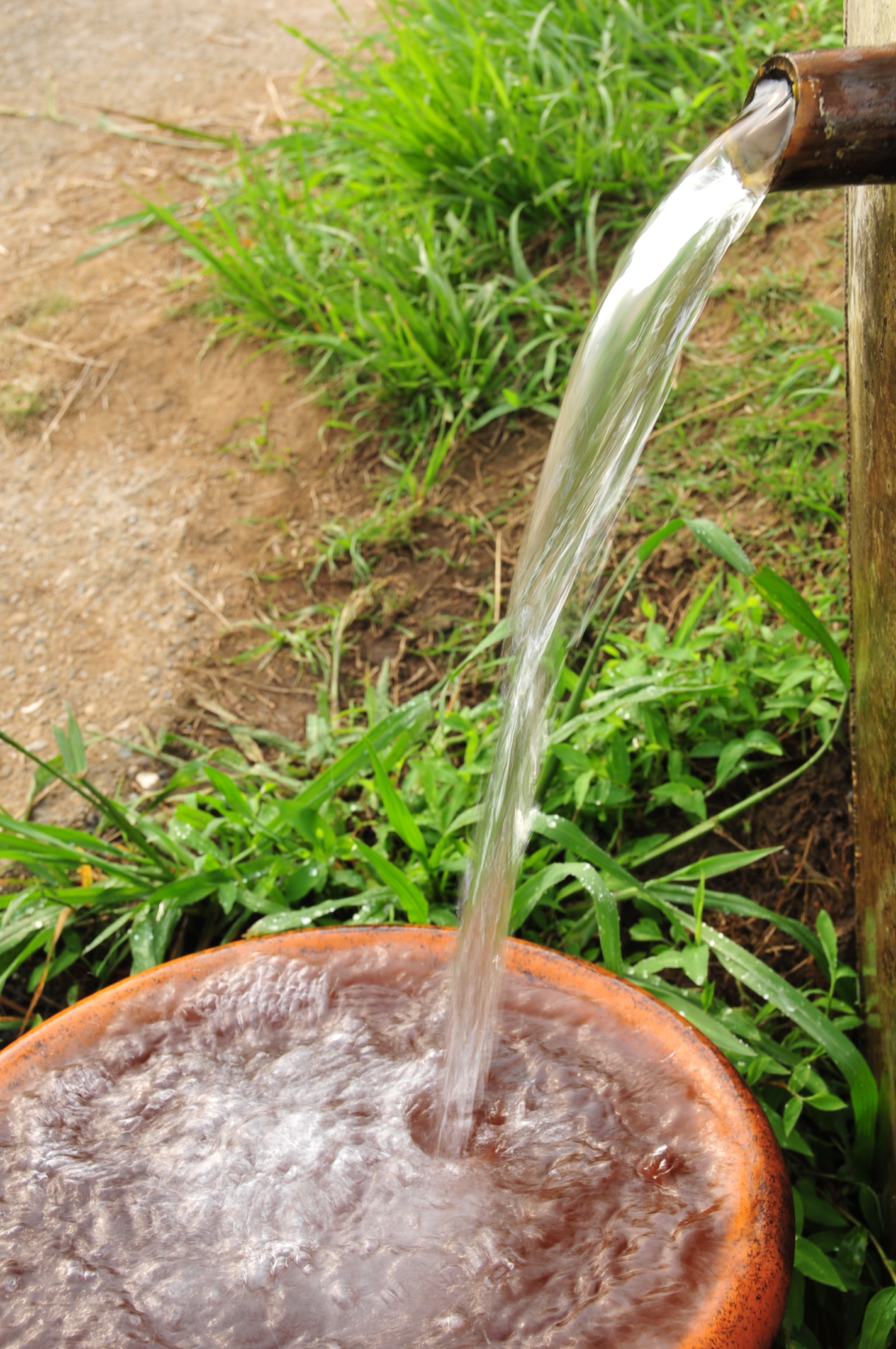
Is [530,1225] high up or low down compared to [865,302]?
down

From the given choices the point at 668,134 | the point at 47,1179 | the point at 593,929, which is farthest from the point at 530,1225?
the point at 668,134

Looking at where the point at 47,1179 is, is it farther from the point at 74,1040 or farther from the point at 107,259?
the point at 107,259

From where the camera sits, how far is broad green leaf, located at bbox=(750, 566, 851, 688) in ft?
5.45

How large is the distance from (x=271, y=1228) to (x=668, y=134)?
10.4ft

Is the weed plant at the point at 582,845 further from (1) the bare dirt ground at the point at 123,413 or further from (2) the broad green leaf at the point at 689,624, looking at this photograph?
(1) the bare dirt ground at the point at 123,413

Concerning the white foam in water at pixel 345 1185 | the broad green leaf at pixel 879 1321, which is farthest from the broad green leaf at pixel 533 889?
the broad green leaf at pixel 879 1321

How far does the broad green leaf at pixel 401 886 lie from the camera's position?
166 centimetres

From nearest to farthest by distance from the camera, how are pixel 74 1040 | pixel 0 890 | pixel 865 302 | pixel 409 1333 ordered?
pixel 409 1333 < pixel 74 1040 < pixel 865 302 < pixel 0 890

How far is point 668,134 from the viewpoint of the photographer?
10.5 feet

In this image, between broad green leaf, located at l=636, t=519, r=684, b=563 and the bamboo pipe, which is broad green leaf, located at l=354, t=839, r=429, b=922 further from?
the bamboo pipe

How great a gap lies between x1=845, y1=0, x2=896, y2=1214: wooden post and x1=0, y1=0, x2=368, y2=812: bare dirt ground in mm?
1388

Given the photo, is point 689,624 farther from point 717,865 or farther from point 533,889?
point 533,889

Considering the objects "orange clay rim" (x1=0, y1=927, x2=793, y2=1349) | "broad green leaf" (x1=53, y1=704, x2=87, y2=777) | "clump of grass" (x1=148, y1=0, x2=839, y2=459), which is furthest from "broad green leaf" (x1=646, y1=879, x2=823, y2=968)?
"clump of grass" (x1=148, y1=0, x2=839, y2=459)

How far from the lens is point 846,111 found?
0.95 metres
